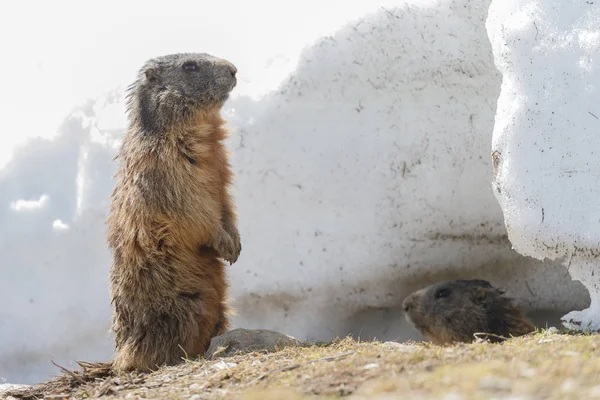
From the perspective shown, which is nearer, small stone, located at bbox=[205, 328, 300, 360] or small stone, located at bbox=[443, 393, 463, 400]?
small stone, located at bbox=[443, 393, 463, 400]

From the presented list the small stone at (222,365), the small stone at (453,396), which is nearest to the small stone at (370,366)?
the small stone at (453,396)

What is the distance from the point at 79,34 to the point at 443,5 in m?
4.50

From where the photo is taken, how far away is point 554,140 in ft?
19.1

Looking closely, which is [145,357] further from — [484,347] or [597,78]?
[597,78]

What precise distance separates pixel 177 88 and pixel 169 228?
114 cm

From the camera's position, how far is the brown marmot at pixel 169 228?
20.6 ft

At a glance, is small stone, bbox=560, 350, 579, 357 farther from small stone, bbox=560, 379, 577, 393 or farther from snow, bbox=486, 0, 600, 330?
snow, bbox=486, 0, 600, 330

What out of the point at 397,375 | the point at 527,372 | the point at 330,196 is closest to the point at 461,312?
the point at 330,196

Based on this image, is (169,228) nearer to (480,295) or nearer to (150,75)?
(150,75)

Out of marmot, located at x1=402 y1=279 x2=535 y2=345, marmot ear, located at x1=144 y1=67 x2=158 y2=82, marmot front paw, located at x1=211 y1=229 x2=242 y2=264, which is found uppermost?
marmot ear, located at x1=144 y1=67 x2=158 y2=82

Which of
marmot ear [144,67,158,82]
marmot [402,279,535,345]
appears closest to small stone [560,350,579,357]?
marmot [402,279,535,345]

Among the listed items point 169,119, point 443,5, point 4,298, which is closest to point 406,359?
point 169,119

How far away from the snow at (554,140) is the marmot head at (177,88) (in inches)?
86.5

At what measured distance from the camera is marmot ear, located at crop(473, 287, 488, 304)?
24.7 ft
